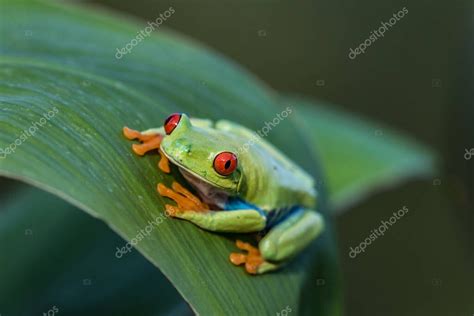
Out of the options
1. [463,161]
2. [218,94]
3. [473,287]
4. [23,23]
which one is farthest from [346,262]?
[23,23]

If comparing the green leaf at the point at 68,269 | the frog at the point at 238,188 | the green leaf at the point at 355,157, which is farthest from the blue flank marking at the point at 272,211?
the green leaf at the point at 355,157

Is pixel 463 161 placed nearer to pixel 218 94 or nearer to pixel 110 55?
pixel 218 94

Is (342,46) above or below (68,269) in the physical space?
above

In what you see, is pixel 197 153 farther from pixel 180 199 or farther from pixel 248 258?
pixel 248 258

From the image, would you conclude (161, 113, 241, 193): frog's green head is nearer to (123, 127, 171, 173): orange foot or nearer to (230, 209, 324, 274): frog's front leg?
(123, 127, 171, 173): orange foot

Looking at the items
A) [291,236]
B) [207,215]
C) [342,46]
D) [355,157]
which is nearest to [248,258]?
[207,215]

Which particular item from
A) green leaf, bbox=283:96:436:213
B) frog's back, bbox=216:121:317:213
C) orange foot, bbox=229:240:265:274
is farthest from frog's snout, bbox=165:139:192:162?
green leaf, bbox=283:96:436:213
